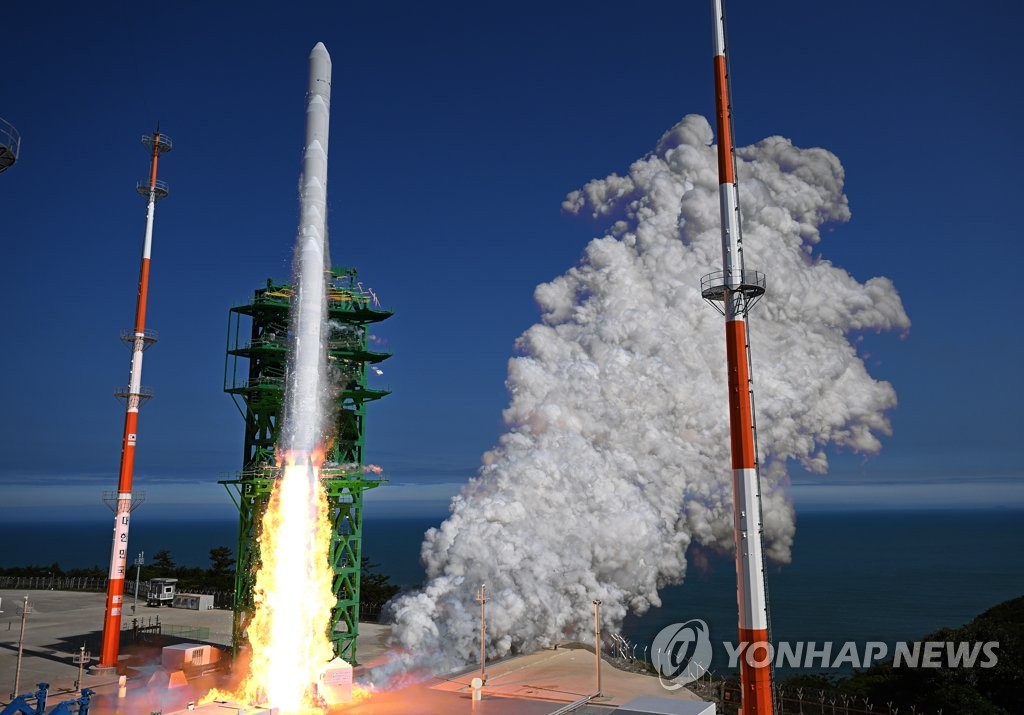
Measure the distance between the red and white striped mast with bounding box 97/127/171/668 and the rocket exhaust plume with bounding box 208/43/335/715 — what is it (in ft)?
24.8

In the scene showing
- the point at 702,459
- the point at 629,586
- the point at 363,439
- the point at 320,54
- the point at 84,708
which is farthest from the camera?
the point at 702,459

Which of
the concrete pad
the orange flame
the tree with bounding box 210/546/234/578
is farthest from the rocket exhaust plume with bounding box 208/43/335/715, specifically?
the tree with bounding box 210/546/234/578

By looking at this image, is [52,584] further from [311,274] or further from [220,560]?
[311,274]

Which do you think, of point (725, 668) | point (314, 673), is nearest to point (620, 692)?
point (314, 673)

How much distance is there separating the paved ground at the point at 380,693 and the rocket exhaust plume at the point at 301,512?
2.53 metres

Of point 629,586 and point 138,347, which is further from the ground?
point 138,347

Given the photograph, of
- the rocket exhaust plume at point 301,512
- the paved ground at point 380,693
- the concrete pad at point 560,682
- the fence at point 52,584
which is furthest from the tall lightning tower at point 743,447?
the fence at point 52,584

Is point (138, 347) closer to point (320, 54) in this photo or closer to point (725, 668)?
point (320, 54)

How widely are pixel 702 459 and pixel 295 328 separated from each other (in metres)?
25.6

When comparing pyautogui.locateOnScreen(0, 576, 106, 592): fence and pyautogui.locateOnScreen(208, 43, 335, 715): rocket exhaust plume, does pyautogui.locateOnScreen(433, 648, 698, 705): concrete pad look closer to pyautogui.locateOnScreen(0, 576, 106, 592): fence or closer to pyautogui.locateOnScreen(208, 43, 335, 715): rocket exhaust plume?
pyautogui.locateOnScreen(208, 43, 335, 715): rocket exhaust plume

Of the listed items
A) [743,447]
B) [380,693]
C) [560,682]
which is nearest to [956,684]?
[560,682]

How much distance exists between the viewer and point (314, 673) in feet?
85.4

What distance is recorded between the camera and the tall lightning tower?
18250 millimetres

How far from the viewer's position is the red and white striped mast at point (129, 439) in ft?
102
